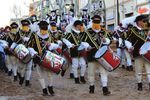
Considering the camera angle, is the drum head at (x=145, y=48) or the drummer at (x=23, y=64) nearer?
the drum head at (x=145, y=48)

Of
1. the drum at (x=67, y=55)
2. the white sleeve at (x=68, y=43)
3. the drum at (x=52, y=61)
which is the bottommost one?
the drum at (x=67, y=55)

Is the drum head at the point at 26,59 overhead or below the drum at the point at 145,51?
below

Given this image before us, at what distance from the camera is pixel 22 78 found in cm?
1424

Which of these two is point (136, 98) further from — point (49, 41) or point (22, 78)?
point (22, 78)

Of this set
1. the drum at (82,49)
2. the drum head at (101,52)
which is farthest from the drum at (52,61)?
the drum head at (101,52)

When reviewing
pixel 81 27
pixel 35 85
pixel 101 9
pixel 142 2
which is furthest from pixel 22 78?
→ pixel 101 9

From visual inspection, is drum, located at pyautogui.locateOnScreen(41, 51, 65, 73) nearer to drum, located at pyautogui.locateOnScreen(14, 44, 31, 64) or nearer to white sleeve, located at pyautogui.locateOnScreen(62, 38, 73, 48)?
drum, located at pyautogui.locateOnScreen(14, 44, 31, 64)

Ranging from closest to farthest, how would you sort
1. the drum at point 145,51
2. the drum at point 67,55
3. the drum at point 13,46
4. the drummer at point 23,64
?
the drum at point 145,51
the drummer at point 23,64
the drum at point 13,46
the drum at point 67,55

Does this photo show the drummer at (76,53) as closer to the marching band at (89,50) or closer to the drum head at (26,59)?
the marching band at (89,50)

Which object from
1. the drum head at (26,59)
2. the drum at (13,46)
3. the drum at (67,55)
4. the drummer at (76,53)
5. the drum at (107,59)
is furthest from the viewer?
the drum at (67,55)

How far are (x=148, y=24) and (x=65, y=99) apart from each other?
335cm

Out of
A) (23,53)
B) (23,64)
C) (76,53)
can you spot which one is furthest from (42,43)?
(76,53)

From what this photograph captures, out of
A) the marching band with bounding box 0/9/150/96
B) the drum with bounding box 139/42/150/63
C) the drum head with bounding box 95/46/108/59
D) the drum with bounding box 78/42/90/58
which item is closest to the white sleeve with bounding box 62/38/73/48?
the marching band with bounding box 0/9/150/96

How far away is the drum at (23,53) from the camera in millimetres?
12992
